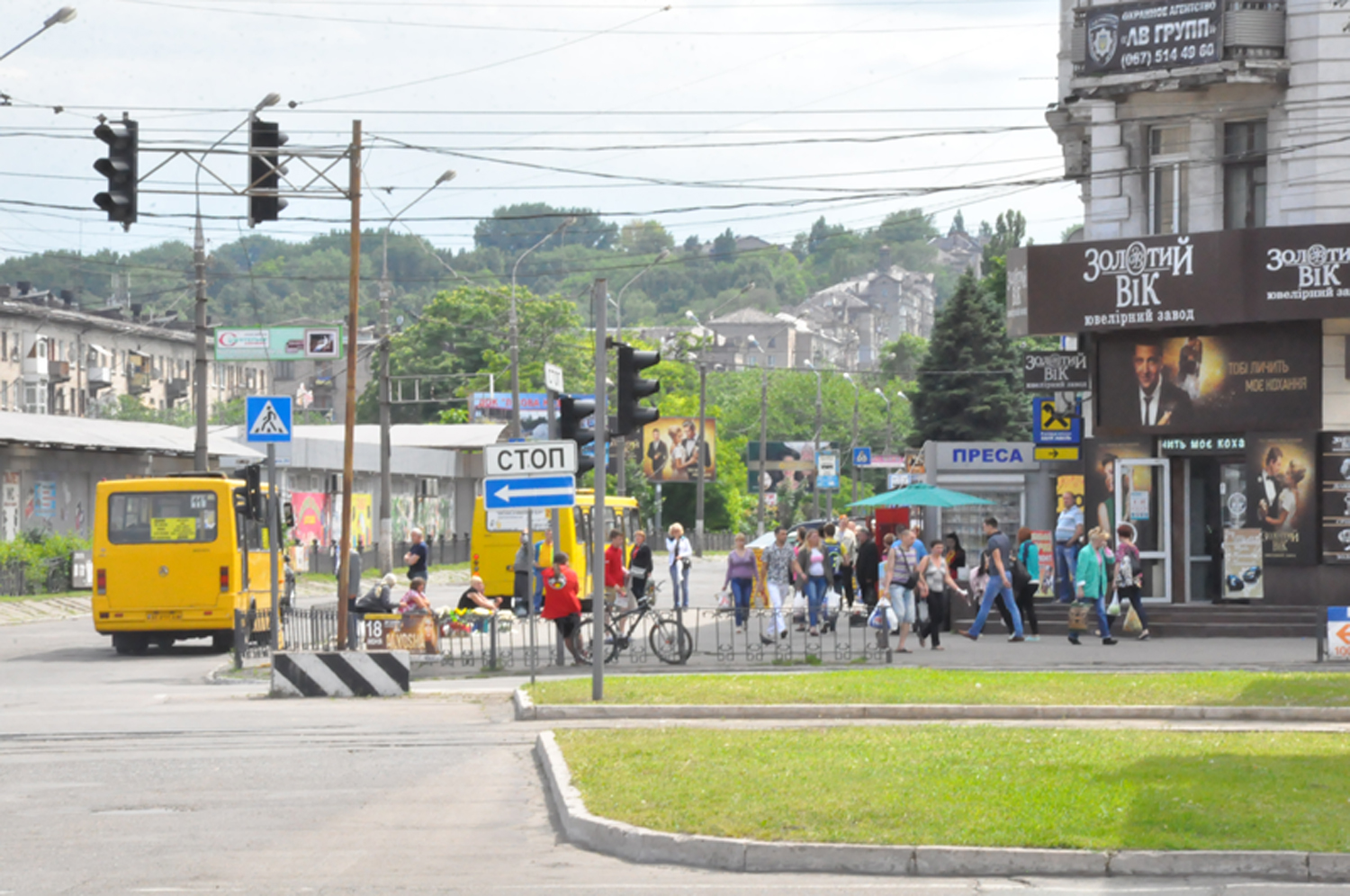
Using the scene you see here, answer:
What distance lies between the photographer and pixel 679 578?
33.6 metres

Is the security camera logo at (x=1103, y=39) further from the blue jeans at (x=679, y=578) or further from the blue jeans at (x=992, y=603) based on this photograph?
the blue jeans at (x=679, y=578)

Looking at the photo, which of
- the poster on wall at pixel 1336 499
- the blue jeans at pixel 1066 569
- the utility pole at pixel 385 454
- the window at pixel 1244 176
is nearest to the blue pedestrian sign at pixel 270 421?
the blue jeans at pixel 1066 569

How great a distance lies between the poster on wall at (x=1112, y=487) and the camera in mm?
29828

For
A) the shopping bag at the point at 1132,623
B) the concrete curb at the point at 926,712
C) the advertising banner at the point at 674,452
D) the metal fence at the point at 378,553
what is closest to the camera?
the concrete curb at the point at 926,712

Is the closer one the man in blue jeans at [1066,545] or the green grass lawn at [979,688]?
the green grass lawn at [979,688]

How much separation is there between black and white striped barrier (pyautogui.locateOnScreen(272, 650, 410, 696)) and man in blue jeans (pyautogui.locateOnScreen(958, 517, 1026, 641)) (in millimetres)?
9543

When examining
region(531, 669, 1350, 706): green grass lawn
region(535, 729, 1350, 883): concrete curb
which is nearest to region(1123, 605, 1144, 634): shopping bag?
region(531, 669, 1350, 706): green grass lawn

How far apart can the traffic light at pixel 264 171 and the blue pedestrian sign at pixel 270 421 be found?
7.69 feet

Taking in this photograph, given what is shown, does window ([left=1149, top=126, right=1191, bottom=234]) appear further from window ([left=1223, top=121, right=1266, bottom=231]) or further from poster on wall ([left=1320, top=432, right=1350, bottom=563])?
poster on wall ([left=1320, top=432, right=1350, bottom=563])

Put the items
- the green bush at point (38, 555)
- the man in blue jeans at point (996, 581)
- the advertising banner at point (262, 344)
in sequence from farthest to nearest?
the advertising banner at point (262, 344) → the green bush at point (38, 555) → the man in blue jeans at point (996, 581)

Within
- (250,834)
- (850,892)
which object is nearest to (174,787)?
(250,834)

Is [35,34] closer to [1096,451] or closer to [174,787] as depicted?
[174,787]

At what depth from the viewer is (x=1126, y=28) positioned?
29.3 metres

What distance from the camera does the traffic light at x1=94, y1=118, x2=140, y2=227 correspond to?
67.7 feet
